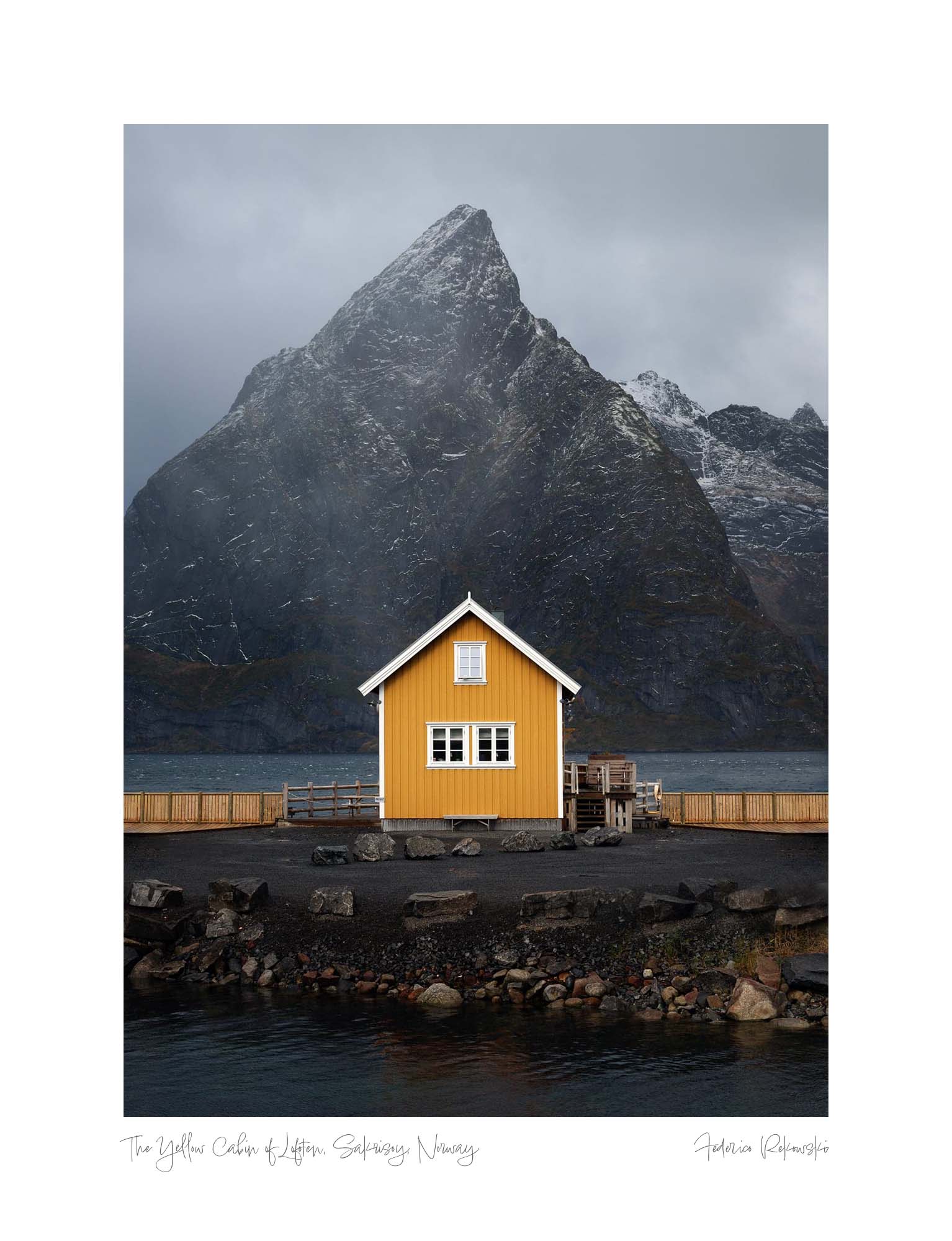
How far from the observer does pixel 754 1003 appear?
1664cm

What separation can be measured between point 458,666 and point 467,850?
6511 mm

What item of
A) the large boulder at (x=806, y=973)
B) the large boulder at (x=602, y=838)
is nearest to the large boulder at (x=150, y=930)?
the large boulder at (x=806, y=973)

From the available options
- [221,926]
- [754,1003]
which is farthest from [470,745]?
[754,1003]

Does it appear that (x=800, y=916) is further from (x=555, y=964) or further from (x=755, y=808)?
(x=755, y=808)

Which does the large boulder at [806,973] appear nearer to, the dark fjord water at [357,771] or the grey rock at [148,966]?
the grey rock at [148,966]

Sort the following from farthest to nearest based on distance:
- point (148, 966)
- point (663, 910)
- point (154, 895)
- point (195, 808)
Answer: point (195, 808), point (154, 895), point (663, 910), point (148, 966)

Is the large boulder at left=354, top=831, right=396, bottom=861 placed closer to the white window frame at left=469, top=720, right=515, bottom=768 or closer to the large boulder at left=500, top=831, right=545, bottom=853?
the large boulder at left=500, top=831, right=545, bottom=853

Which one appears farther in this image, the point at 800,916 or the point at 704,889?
the point at 704,889

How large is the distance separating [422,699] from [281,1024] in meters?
15.9

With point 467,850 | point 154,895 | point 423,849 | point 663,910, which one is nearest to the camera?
point 663,910

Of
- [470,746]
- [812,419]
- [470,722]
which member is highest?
[812,419]

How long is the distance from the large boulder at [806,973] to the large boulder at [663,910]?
7.83 feet
